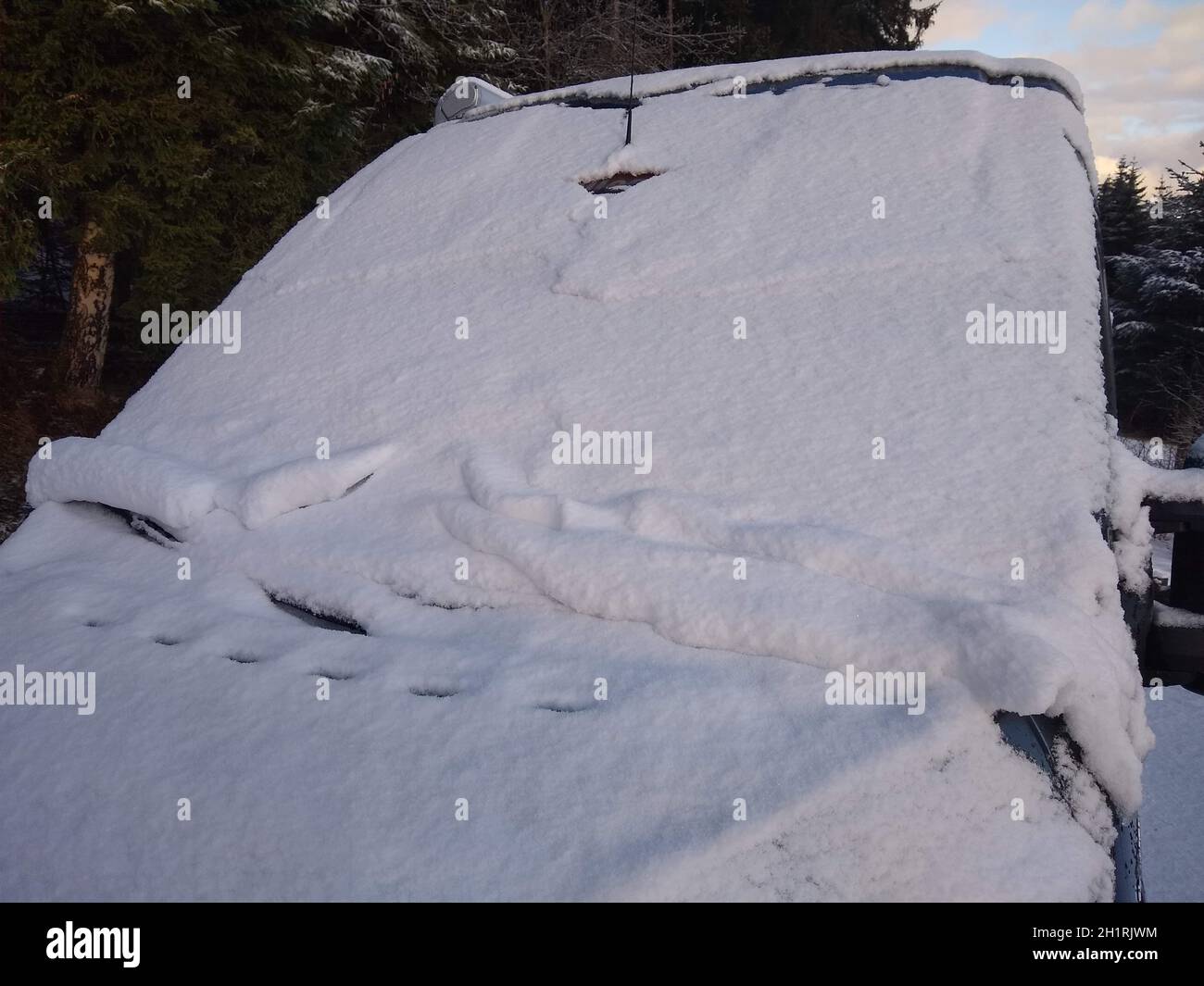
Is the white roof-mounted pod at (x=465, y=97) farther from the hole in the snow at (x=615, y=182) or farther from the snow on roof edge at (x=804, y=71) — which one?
the hole in the snow at (x=615, y=182)

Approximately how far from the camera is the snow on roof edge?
87.3 inches

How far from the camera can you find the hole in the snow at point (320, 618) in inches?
56.1

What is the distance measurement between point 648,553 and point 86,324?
8881 mm

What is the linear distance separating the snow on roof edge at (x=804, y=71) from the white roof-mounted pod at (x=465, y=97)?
0.32 ft

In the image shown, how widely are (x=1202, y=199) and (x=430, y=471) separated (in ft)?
65.3

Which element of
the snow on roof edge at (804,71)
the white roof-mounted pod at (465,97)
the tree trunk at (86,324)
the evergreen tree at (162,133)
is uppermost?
the evergreen tree at (162,133)

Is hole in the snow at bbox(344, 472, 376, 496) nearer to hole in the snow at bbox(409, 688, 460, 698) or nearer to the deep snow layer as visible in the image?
the deep snow layer

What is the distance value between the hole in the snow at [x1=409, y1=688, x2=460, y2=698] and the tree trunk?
28.1ft

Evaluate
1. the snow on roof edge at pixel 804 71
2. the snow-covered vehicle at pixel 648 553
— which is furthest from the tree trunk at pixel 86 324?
the snow-covered vehicle at pixel 648 553

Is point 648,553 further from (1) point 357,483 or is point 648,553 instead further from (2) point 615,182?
(2) point 615,182

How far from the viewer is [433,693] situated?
1.23 meters

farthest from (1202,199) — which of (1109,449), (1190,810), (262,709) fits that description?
(262,709)
